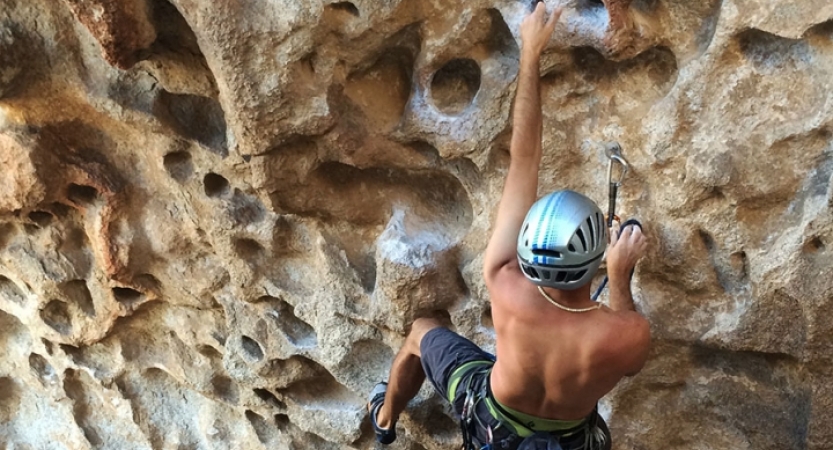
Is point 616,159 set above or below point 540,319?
above

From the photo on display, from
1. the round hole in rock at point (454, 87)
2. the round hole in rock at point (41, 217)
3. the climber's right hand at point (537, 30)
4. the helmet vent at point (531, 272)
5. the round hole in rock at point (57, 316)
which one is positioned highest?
the climber's right hand at point (537, 30)

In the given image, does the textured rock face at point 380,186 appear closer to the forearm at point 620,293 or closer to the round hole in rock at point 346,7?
the round hole in rock at point 346,7

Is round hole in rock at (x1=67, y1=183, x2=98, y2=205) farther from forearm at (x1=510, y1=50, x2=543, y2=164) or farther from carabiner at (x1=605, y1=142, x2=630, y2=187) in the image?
carabiner at (x1=605, y1=142, x2=630, y2=187)

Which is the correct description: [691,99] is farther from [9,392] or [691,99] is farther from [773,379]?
[9,392]

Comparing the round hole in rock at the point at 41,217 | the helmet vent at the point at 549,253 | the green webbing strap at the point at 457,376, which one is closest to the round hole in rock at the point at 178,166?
the round hole in rock at the point at 41,217

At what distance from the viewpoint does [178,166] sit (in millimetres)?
2459

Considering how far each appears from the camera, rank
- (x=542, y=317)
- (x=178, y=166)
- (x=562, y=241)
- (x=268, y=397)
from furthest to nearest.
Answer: (x=268, y=397)
(x=178, y=166)
(x=542, y=317)
(x=562, y=241)

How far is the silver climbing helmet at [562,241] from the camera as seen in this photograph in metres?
1.50

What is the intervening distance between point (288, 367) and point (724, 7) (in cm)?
171

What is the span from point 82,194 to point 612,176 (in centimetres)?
172

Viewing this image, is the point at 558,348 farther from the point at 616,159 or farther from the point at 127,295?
the point at 127,295

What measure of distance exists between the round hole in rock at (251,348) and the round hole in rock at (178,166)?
23.4 inches

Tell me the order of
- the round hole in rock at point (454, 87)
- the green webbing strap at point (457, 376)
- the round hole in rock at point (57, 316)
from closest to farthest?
the green webbing strap at point (457, 376) < the round hole in rock at point (454, 87) < the round hole in rock at point (57, 316)

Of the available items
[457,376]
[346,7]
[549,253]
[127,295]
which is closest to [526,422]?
[457,376]
